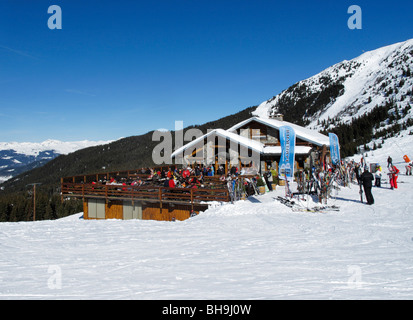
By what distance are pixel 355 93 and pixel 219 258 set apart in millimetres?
76545

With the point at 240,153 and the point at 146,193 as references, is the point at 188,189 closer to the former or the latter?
the point at 146,193

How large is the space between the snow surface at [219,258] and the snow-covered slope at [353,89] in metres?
37.7

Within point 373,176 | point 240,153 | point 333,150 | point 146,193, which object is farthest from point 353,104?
point 146,193

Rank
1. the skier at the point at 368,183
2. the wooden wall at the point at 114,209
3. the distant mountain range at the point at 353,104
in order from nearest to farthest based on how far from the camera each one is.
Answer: the skier at the point at 368,183 < the wooden wall at the point at 114,209 < the distant mountain range at the point at 353,104

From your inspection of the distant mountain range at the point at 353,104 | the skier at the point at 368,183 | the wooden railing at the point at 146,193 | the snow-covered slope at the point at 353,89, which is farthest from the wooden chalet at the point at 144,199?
the snow-covered slope at the point at 353,89

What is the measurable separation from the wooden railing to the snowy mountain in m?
31.6

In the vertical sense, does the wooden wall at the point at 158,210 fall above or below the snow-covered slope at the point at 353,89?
below

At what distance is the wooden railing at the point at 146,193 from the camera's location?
13469 mm

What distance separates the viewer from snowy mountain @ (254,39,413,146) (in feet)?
156

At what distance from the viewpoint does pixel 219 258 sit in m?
5.90

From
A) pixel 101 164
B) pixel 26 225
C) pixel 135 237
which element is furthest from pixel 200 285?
pixel 101 164

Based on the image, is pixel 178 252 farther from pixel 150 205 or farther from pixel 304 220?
pixel 150 205

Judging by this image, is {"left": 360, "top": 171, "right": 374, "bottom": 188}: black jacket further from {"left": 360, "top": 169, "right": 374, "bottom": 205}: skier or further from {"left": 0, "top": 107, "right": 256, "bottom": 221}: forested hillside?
{"left": 0, "top": 107, "right": 256, "bottom": 221}: forested hillside

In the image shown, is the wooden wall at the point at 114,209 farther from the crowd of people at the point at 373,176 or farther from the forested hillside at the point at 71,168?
the forested hillside at the point at 71,168
